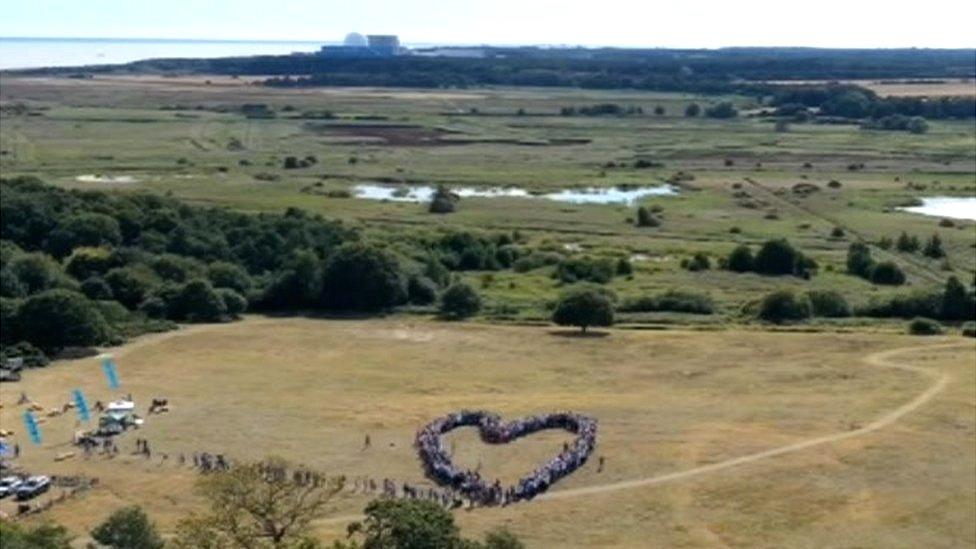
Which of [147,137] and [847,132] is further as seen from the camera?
[847,132]

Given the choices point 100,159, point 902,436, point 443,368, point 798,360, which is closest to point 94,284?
point 443,368

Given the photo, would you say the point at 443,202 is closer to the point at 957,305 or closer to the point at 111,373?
the point at 957,305

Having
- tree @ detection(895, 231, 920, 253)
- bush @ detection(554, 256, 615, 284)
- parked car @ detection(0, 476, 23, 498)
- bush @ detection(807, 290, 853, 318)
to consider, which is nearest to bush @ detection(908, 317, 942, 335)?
bush @ detection(807, 290, 853, 318)

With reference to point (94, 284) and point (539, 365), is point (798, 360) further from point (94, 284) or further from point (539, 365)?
point (94, 284)

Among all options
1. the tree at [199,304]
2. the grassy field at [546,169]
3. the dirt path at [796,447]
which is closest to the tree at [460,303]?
the grassy field at [546,169]

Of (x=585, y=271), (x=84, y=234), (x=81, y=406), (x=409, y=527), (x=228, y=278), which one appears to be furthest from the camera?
(x=84, y=234)

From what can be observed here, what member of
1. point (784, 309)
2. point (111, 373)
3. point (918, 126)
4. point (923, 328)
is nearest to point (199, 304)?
point (111, 373)
